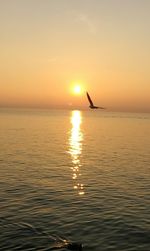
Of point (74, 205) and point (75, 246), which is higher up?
point (74, 205)

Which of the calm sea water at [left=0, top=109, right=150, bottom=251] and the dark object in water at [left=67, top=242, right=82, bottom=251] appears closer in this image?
the dark object in water at [left=67, top=242, right=82, bottom=251]

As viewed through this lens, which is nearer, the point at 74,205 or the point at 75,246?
the point at 75,246

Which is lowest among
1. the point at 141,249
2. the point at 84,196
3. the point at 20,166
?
the point at 141,249

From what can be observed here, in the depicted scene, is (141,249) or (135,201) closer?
(141,249)

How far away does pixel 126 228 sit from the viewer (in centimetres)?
3017

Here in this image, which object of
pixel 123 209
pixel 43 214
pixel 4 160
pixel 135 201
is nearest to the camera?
pixel 43 214

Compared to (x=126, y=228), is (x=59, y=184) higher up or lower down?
higher up

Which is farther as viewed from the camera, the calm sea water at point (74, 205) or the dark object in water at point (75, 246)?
the calm sea water at point (74, 205)

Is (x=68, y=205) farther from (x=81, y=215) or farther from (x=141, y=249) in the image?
(x=141, y=249)

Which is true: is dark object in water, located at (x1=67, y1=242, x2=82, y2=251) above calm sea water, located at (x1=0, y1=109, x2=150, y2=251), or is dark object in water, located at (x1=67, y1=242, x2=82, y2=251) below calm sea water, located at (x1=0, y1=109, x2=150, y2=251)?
below

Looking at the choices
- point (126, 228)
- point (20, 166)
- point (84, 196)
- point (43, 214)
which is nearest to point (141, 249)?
point (126, 228)

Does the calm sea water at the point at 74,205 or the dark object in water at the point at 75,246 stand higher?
the calm sea water at the point at 74,205

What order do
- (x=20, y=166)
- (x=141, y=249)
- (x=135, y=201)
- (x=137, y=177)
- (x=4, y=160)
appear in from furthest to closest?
1. (x=4, y=160)
2. (x=20, y=166)
3. (x=137, y=177)
4. (x=135, y=201)
5. (x=141, y=249)

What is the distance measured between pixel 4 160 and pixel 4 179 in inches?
672
